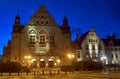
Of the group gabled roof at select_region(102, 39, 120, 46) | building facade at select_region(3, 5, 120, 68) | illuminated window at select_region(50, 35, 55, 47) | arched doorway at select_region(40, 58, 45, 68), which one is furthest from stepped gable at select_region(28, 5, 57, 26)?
gabled roof at select_region(102, 39, 120, 46)

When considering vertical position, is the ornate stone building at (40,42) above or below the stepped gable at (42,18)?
below

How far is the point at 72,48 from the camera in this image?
71.1m

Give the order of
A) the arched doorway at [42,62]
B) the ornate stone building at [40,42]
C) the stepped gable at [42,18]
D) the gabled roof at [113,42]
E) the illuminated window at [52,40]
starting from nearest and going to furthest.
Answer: the ornate stone building at [40,42]
the arched doorway at [42,62]
the illuminated window at [52,40]
the stepped gable at [42,18]
the gabled roof at [113,42]

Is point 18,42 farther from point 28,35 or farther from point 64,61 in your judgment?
point 64,61

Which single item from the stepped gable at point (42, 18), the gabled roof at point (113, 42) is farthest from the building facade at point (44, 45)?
the gabled roof at point (113, 42)

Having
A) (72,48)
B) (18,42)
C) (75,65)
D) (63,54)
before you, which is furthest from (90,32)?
(18,42)

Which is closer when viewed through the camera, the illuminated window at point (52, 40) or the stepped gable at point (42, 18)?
the illuminated window at point (52, 40)

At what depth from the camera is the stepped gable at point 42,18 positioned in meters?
66.6

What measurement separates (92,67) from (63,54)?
41.9 feet

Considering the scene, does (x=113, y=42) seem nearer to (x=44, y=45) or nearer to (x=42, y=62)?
(x=44, y=45)

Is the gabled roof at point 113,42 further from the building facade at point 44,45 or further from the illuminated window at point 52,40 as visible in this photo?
the illuminated window at point 52,40

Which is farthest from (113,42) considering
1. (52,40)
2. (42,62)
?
(42,62)

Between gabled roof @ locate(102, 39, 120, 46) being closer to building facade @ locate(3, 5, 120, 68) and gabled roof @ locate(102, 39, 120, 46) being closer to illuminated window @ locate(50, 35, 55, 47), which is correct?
building facade @ locate(3, 5, 120, 68)

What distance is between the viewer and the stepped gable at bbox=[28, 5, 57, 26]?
218 ft
